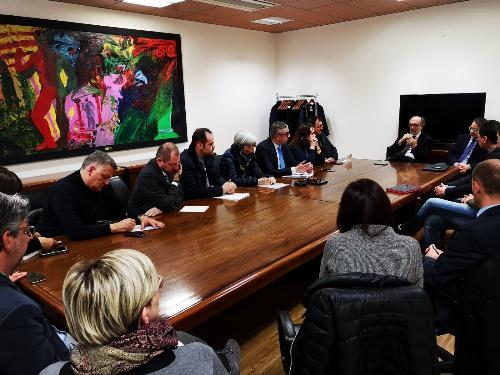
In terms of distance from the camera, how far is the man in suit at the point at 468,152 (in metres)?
4.12

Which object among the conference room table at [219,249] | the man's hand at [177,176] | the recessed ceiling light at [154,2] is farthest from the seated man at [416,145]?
the recessed ceiling light at [154,2]

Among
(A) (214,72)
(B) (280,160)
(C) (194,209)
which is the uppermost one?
(A) (214,72)


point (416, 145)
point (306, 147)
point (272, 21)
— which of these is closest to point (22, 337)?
point (306, 147)

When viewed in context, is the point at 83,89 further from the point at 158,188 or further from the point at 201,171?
the point at 158,188

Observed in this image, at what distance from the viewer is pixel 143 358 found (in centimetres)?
86

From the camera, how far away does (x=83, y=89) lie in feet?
14.9

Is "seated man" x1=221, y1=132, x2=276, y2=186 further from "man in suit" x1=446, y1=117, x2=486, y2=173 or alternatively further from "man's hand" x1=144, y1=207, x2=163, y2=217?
"man in suit" x1=446, y1=117, x2=486, y2=173

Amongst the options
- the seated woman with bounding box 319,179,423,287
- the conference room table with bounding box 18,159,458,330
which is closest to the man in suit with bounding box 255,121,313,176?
the conference room table with bounding box 18,159,458,330

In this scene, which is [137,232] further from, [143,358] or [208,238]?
[143,358]

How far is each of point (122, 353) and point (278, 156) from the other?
11.8 feet

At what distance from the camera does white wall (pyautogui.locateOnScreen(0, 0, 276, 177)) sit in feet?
14.6

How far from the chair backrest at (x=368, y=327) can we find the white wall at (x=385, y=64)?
4.77 meters

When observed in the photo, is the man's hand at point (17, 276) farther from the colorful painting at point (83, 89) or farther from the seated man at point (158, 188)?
the colorful painting at point (83, 89)

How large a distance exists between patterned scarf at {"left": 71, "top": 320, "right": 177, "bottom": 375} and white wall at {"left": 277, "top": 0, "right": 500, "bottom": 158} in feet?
17.9
